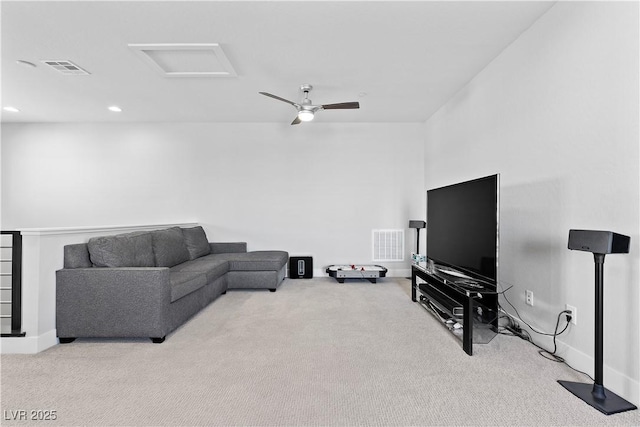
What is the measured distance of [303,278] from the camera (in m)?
4.90

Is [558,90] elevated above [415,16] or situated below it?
below

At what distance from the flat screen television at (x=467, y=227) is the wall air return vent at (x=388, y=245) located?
1.61 metres

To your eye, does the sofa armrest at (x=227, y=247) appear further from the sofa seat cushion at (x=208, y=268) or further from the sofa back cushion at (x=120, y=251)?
the sofa back cushion at (x=120, y=251)

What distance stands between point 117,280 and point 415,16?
3.23 m

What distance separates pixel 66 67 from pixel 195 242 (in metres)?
2.50

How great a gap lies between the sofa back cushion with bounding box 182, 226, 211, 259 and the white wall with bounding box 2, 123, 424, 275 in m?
0.54

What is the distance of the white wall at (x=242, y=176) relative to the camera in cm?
515

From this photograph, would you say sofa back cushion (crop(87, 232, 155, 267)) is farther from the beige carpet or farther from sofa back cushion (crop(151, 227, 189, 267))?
the beige carpet

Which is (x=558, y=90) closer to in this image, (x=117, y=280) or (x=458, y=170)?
(x=458, y=170)

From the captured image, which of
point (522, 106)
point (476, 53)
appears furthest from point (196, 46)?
point (522, 106)

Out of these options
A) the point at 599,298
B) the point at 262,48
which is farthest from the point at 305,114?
the point at 599,298

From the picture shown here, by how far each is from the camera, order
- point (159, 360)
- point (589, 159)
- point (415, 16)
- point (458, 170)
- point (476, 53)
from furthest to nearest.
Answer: point (458, 170) < point (476, 53) < point (415, 16) < point (159, 360) < point (589, 159)

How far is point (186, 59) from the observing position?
9.80 ft

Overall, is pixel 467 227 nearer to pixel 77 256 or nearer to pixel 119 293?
pixel 119 293
